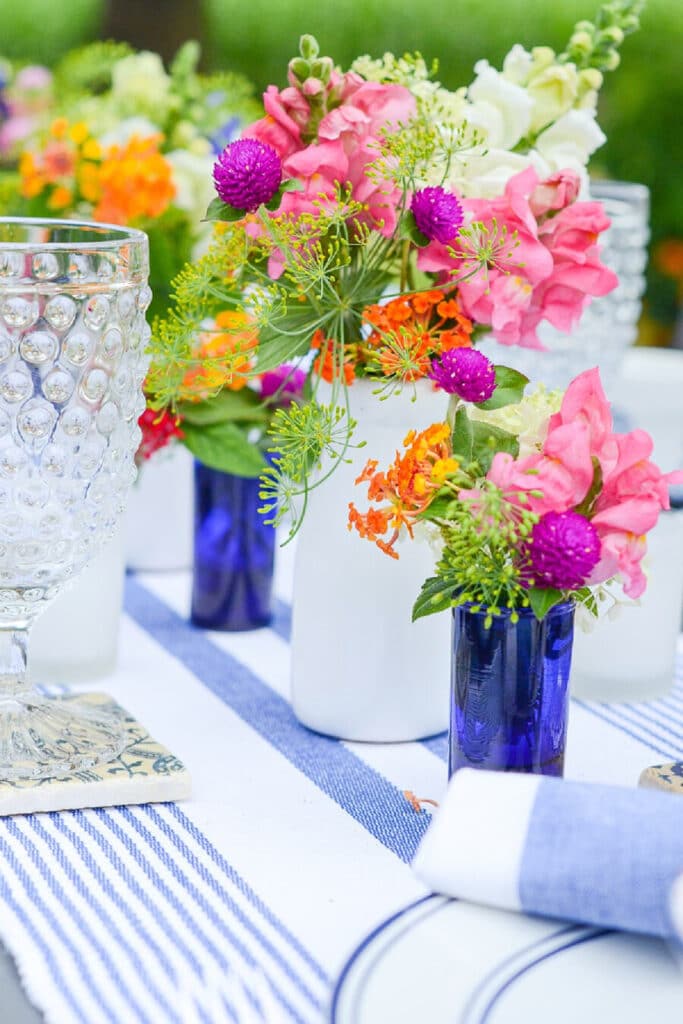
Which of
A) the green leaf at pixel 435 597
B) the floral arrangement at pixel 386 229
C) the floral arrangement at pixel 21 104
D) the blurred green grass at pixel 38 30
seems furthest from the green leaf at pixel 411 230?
the blurred green grass at pixel 38 30

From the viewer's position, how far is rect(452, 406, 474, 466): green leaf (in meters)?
0.87

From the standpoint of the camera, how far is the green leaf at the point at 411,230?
937 mm

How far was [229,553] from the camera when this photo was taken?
4.28 feet

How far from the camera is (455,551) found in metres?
0.83

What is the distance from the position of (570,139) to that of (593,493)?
1.11ft

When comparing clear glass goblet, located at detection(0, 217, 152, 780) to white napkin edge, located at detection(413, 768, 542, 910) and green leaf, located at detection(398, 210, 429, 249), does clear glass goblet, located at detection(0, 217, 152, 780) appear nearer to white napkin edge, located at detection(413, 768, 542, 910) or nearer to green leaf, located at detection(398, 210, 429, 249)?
green leaf, located at detection(398, 210, 429, 249)

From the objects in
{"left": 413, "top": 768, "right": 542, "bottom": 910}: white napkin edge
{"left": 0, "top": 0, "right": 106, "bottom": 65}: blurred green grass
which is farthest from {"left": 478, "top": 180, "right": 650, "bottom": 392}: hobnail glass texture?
{"left": 0, "top": 0, "right": 106, "bottom": 65}: blurred green grass

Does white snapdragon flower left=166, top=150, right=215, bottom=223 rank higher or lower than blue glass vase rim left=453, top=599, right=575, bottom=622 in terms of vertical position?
higher

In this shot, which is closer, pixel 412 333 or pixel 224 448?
pixel 412 333

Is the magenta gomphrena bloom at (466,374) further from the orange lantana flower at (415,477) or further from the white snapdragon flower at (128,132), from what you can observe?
the white snapdragon flower at (128,132)

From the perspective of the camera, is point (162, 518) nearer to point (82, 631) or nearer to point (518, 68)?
point (82, 631)

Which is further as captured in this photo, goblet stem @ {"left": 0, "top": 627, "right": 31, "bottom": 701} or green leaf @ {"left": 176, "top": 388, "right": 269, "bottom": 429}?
green leaf @ {"left": 176, "top": 388, "right": 269, "bottom": 429}

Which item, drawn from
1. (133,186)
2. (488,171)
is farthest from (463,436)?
(133,186)

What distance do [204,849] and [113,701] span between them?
24 cm
